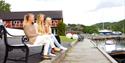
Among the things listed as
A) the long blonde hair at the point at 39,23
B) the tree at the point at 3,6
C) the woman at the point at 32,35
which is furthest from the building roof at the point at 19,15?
the woman at the point at 32,35

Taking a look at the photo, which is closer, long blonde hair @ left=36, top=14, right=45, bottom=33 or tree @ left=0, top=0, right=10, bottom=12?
long blonde hair @ left=36, top=14, right=45, bottom=33

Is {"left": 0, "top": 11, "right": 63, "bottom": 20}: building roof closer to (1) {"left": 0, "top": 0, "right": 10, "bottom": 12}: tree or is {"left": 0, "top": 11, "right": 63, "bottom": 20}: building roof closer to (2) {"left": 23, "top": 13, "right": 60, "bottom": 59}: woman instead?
(1) {"left": 0, "top": 0, "right": 10, "bottom": 12}: tree

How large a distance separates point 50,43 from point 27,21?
122 cm

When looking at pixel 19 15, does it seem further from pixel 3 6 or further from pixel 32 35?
pixel 32 35

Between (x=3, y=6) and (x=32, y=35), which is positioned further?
(x=3, y=6)

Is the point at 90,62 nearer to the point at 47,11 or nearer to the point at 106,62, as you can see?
the point at 106,62

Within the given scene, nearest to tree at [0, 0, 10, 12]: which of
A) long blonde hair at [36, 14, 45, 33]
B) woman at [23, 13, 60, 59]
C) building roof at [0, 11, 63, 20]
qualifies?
building roof at [0, 11, 63, 20]

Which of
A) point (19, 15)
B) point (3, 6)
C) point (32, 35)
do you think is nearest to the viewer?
point (32, 35)

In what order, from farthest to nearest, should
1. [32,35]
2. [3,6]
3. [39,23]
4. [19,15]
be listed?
[3,6]
[19,15]
[39,23]
[32,35]

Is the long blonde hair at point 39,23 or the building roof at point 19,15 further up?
the building roof at point 19,15

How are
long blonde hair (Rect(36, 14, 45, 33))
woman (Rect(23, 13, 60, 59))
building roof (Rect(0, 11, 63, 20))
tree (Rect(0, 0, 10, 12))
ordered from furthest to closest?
tree (Rect(0, 0, 10, 12))
building roof (Rect(0, 11, 63, 20))
long blonde hair (Rect(36, 14, 45, 33))
woman (Rect(23, 13, 60, 59))

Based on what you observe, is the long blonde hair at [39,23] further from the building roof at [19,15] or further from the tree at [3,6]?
the tree at [3,6]

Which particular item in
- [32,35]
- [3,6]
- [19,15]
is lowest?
[32,35]

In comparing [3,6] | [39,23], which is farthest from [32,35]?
[3,6]
